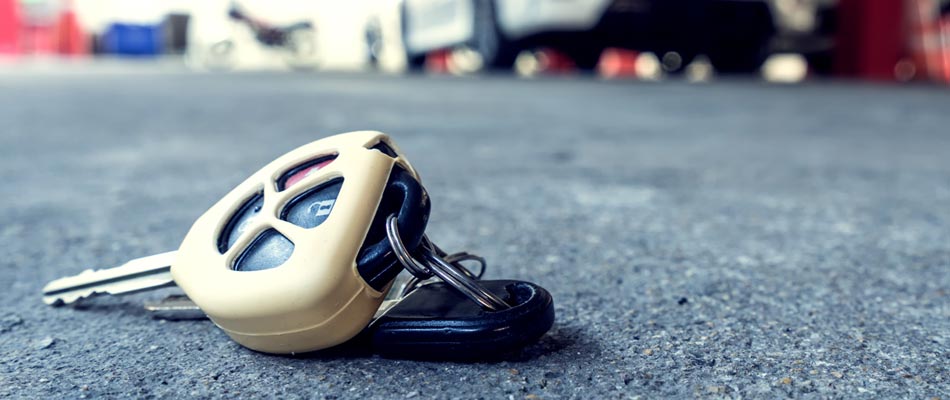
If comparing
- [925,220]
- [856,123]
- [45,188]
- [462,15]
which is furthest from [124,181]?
[462,15]

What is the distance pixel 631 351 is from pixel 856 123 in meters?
3.32

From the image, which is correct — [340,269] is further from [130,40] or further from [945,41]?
[130,40]

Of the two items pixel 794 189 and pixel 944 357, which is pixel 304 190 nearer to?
pixel 944 357

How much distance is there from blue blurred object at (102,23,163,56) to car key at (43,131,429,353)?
18996mm

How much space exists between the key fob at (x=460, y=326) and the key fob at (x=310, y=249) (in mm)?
33

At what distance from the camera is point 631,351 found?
2.77 feet

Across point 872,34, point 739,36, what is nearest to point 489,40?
point 739,36

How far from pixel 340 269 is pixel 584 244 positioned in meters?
0.75

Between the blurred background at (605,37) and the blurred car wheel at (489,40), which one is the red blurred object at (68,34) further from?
the blurred car wheel at (489,40)

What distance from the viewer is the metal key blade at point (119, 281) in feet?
2.79

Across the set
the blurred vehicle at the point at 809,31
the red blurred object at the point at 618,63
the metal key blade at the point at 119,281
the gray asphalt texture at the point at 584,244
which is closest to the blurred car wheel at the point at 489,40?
the gray asphalt texture at the point at 584,244

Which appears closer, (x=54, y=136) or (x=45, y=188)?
(x=45, y=188)

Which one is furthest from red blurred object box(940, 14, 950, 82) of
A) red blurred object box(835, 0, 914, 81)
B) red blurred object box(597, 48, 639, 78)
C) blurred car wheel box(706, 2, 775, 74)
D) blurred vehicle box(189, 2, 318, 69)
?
blurred vehicle box(189, 2, 318, 69)

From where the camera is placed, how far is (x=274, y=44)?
45.2 ft
